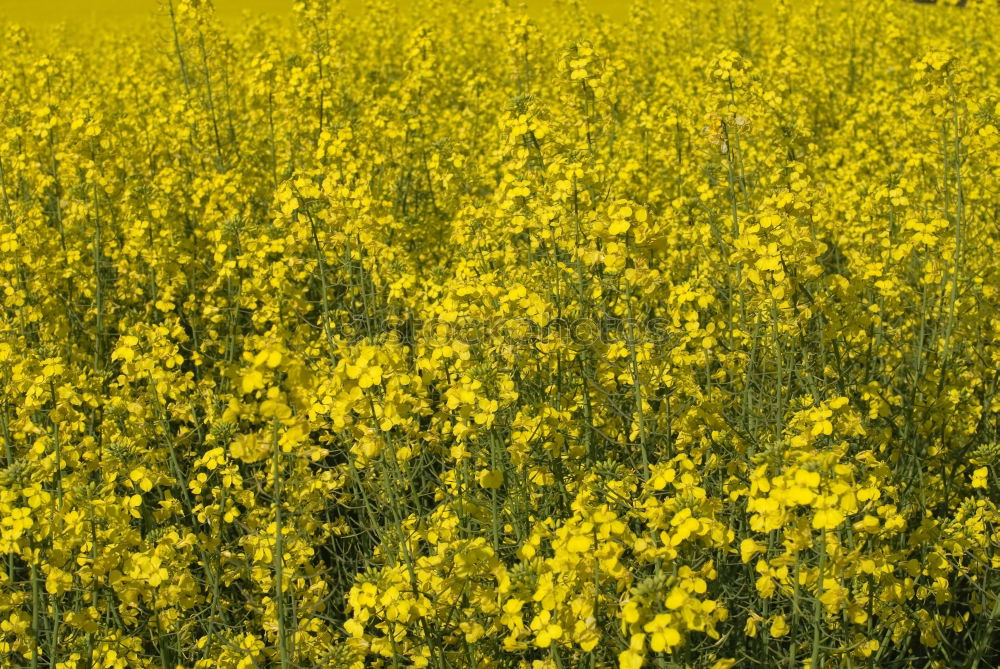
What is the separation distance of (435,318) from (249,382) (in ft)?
5.37

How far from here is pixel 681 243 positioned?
17.5 ft

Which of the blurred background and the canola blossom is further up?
the blurred background

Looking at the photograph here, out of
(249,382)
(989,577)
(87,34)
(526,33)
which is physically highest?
(87,34)

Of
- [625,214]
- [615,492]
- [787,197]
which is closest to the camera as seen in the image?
[615,492]

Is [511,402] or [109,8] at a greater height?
[109,8]

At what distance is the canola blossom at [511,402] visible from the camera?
253 cm

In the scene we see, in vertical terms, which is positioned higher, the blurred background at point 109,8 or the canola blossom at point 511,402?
the blurred background at point 109,8

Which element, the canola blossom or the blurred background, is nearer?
the canola blossom

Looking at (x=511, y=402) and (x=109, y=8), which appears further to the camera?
(x=109, y=8)

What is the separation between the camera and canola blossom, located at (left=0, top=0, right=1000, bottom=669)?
2531mm

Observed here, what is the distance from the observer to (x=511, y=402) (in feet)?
10.2

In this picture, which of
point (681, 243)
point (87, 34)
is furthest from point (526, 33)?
point (87, 34)

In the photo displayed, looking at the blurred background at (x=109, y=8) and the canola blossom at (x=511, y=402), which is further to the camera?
the blurred background at (x=109, y=8)

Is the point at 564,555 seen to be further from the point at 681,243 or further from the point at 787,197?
the point at 681,243
